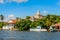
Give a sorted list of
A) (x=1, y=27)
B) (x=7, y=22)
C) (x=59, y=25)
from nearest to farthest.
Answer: (x=59, y=25), (x=1, y=27), (x=7, y=22)

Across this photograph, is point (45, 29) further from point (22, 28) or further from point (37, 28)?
point (22, 28)

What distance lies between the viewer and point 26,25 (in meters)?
89.8

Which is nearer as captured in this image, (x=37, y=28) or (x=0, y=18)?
(x=37, y=28)

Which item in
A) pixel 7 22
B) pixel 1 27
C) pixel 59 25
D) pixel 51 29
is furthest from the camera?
pixel 7 22

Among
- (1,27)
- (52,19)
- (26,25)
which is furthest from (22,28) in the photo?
(1,27)

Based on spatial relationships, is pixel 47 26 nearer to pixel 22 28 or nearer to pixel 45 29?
pixel 45 29

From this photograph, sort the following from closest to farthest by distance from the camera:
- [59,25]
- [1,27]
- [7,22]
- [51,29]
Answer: [51,29] → [59,25] → [1,27] → [7,22]

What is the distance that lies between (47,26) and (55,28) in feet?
10.0

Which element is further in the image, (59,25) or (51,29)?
(59,25)

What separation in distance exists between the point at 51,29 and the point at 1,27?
31960mm

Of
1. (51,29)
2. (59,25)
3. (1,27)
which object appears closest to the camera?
(51,29)

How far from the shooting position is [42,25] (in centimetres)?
8606

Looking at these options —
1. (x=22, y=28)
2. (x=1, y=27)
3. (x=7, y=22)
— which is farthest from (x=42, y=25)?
(x=7, y=22)

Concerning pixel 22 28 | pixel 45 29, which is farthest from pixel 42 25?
pixel 22 28
